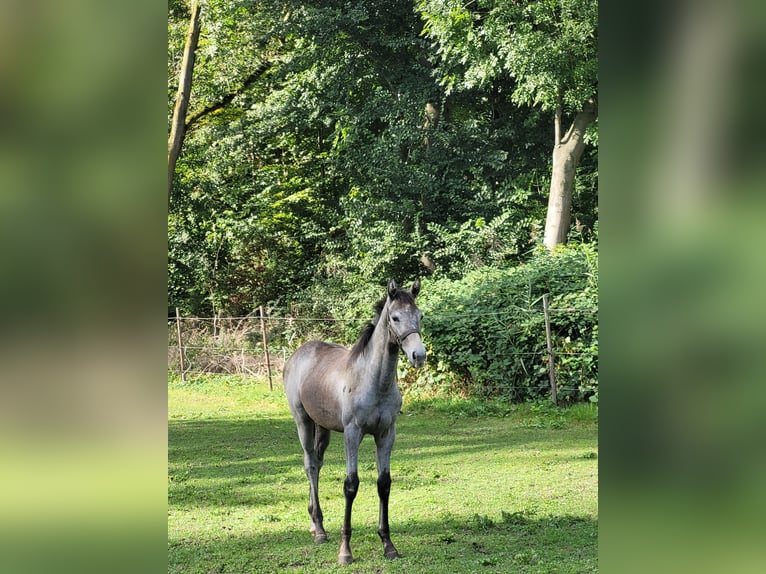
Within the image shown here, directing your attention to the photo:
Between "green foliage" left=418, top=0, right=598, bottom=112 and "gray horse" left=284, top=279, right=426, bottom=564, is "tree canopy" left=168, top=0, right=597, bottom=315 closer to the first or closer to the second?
"green foliage" left=418, top=0, right=598, bottom=112

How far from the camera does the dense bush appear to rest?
1141cm

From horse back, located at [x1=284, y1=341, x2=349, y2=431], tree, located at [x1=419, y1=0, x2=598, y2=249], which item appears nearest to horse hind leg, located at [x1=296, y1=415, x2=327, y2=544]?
horse back, located at [x1=284, y1=341, x2=349, y2=431]

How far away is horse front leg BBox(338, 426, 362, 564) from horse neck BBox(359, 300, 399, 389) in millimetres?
382

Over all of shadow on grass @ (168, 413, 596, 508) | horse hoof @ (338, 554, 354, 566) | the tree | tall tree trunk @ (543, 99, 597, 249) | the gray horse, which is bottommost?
shadow on grass @ (168, 413, 596, 508)

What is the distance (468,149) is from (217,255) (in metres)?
7.41

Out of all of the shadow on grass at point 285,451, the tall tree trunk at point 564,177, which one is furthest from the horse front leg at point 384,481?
the tall tree trunk at point 564,177

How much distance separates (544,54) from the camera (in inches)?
572

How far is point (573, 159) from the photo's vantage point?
1622cm

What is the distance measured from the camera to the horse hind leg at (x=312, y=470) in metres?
5.65

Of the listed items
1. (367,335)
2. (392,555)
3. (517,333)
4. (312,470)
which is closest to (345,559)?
(392,555)

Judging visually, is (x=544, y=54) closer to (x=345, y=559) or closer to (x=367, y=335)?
(x=367, y=335)
